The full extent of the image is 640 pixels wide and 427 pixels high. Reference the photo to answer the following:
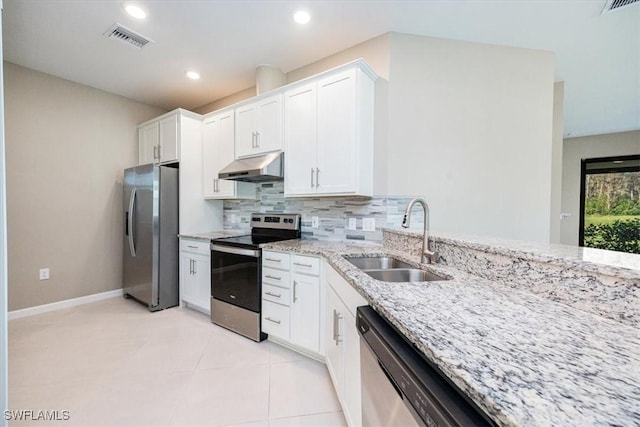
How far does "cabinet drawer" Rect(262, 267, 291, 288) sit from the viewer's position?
2.26 meters

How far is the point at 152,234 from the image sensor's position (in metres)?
3.12

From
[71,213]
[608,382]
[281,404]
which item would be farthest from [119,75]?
[608,382]

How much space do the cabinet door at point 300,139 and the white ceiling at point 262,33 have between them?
0.56 metres

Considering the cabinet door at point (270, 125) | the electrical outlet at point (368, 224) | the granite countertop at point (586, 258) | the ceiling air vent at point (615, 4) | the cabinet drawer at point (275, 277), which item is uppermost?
the ceiling air vent at point (615, 4)

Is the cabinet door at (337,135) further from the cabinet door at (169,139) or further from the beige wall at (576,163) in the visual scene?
the beige wall at (576,163)

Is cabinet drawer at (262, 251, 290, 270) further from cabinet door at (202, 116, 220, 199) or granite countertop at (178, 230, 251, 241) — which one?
cabinet door at (202, 116, 220, 199)

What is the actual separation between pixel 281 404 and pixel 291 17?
9.54 ft

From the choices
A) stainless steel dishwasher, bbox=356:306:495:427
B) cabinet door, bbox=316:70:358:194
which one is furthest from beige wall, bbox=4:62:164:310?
stainless steel dishwasher, bbox=356:306:495:427

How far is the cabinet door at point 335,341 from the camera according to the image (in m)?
1.57

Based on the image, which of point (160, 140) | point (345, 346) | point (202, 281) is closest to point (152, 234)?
point (202, 281)

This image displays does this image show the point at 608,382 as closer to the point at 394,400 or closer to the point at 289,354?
the point at 394,400

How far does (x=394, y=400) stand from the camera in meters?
0.81

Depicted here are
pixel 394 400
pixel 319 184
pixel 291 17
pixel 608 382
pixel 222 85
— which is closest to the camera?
pixel 608 382

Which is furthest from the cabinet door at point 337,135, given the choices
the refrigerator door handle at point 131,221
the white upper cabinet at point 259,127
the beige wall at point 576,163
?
the beige wall at point 576,163
